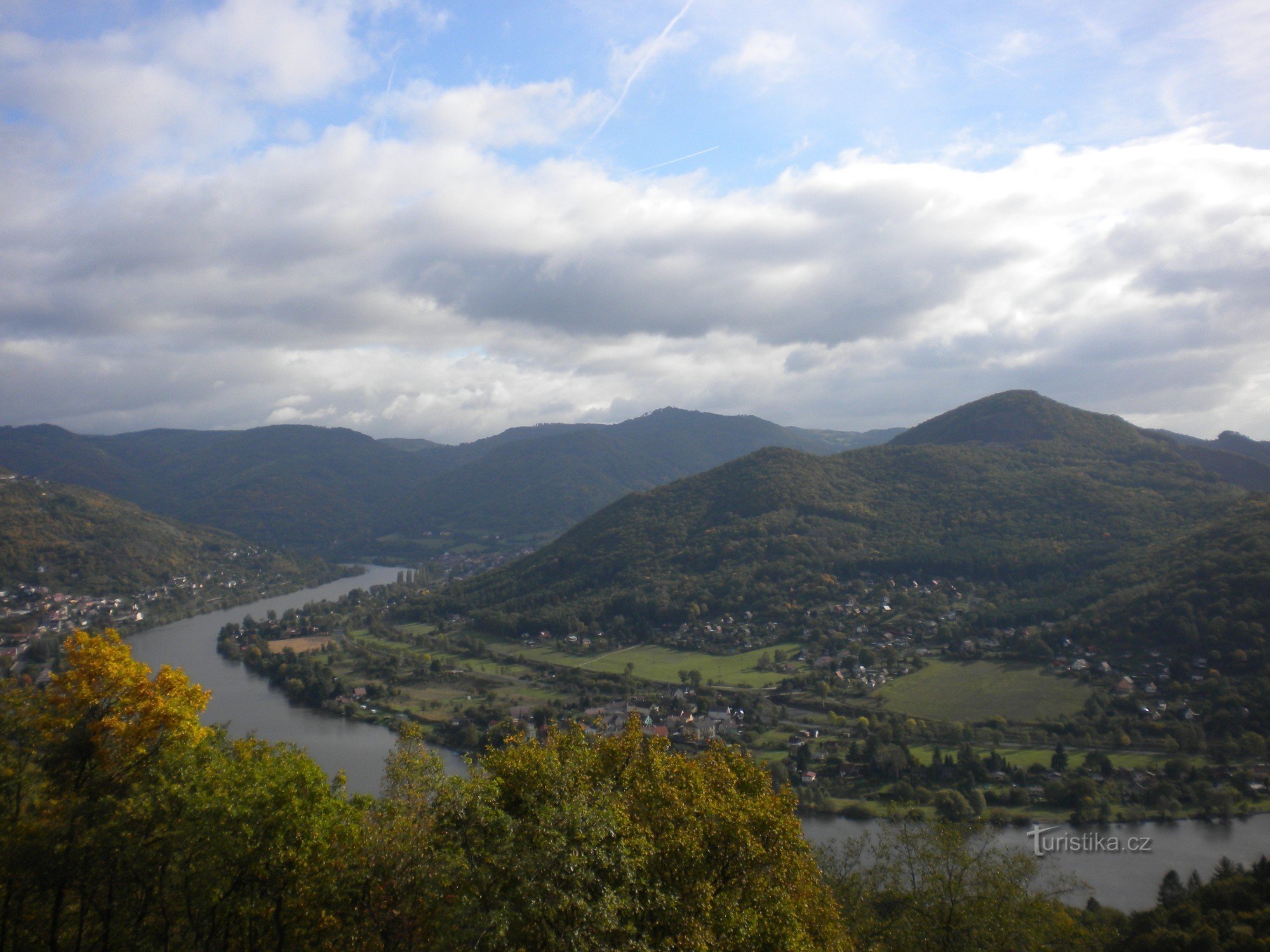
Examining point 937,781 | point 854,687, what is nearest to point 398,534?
point 854,687

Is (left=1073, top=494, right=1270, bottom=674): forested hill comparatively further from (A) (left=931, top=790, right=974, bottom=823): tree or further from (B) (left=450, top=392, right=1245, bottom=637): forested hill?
(A) (left=931, top=790, right=974, bottom=823): tree

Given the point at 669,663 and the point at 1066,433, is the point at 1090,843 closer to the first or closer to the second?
the point at 669,663

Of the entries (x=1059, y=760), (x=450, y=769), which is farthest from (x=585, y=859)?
(x=1059, y=760)

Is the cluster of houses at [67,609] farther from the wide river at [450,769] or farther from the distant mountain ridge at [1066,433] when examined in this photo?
the distant mountain ridge at [1066,433]

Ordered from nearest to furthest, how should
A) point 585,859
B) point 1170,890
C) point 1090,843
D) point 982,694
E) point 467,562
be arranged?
point 585,859, point 1170,890, point 1090,843, point 982,694, point 467,562

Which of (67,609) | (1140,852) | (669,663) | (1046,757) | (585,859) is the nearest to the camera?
(585,859)
